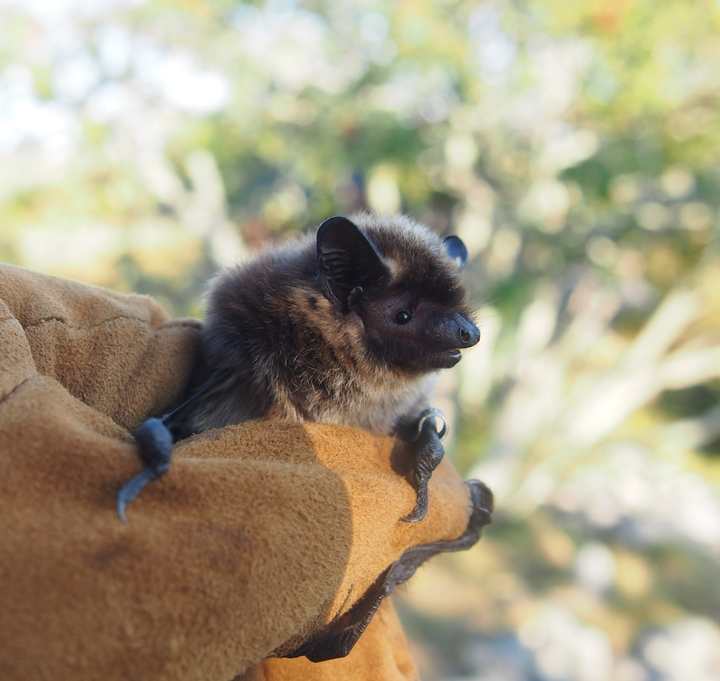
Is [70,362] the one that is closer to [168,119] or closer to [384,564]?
[384,564]

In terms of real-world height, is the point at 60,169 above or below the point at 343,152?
below

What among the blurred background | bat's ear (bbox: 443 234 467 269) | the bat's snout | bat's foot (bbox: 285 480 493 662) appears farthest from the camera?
the blurred background

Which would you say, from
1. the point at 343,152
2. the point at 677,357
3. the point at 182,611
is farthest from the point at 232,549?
the point at 677,357

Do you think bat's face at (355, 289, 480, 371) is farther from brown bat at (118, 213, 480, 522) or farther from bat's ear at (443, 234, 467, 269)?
bat's ear at (443, 234, 467, 269)

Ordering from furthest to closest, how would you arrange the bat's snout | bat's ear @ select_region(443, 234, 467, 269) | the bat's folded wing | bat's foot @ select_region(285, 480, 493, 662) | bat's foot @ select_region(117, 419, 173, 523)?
bat's ear @ select_region(443, 234, 467, 269)
the bat's snout
bat's foot @ select_region(285, 480, 493, 662)
bat's foot @ select_region(117, 419, 173, 523)
the bat's folded wing

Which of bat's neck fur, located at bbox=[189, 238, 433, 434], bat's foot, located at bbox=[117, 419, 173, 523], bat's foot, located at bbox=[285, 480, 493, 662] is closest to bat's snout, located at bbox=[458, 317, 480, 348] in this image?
bat's neck fur, located at bbox=[189, 238, 433, 434]

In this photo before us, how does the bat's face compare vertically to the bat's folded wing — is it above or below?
above

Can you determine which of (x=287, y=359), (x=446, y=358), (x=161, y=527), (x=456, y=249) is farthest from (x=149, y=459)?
(x=456, y=249)
